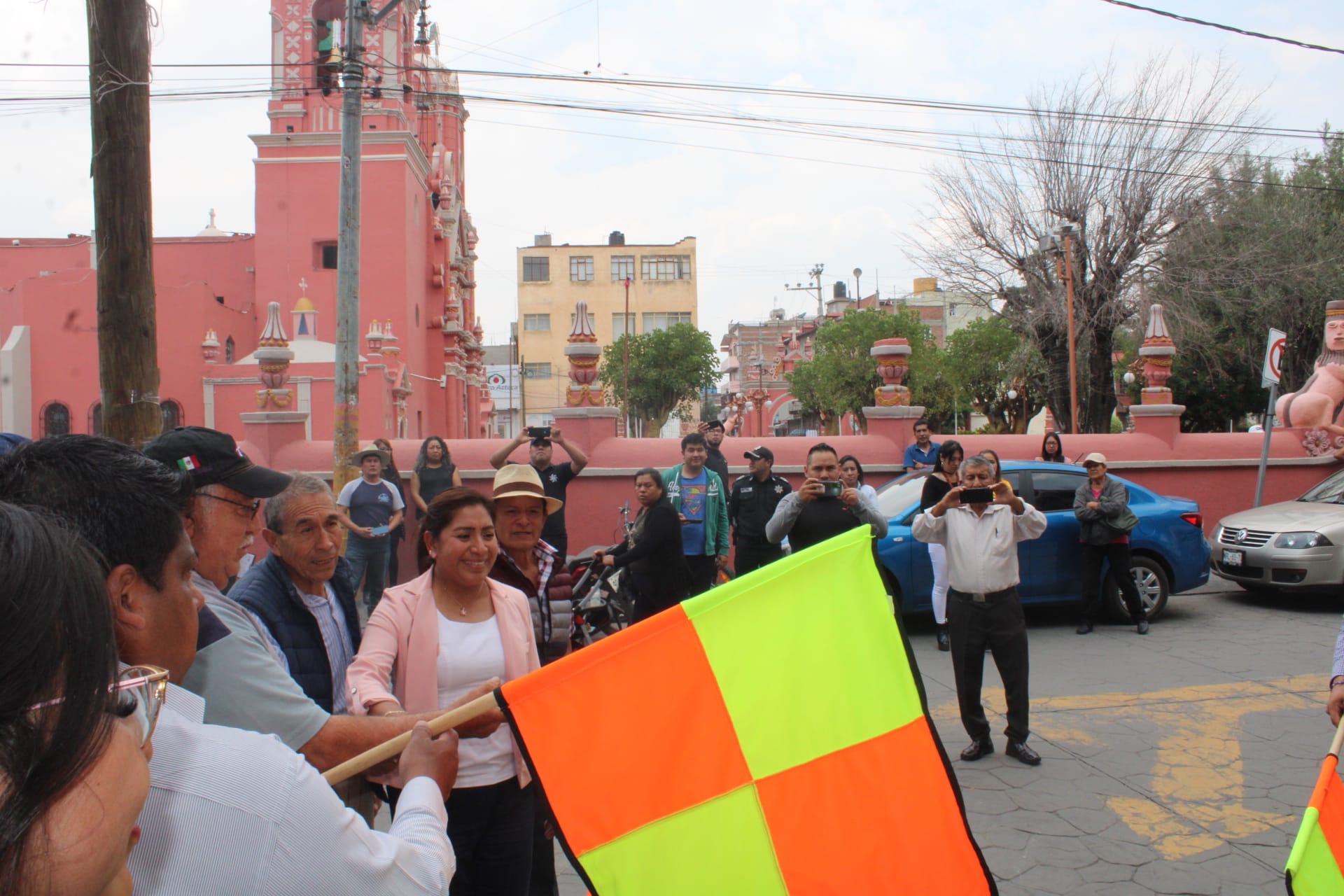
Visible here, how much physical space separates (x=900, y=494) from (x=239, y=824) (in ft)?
29.6

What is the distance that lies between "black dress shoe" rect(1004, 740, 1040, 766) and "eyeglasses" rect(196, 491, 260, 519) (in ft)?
15.8

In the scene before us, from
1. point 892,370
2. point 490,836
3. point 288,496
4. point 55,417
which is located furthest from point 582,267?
point 490,836

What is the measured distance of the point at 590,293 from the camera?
8800 cm

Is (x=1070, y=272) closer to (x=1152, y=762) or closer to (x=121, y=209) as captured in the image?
(x=1152, y=762)

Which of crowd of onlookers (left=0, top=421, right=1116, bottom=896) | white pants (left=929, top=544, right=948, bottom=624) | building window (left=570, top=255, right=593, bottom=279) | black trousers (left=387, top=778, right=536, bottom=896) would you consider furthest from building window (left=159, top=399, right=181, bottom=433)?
building window (left=570, top=255, right=593, bottom=279)

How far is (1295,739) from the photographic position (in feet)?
20.1

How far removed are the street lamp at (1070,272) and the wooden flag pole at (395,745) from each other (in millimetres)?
18516

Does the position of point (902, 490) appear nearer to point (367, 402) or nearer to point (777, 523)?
point (777, 523)

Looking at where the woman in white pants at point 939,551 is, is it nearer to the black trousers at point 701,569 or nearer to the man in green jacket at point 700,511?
the man in green jacket at point 700,511

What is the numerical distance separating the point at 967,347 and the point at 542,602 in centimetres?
3870

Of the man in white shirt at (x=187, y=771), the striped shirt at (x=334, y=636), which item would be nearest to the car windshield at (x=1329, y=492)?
the striped shirt at (x=334, y=636)

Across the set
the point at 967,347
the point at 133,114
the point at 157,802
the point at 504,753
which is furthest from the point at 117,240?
the point at 967,347

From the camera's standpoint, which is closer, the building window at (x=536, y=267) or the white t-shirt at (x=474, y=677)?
the white t-shirt at (x=474, y=677)

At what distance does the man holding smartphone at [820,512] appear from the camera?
7.10 meters
